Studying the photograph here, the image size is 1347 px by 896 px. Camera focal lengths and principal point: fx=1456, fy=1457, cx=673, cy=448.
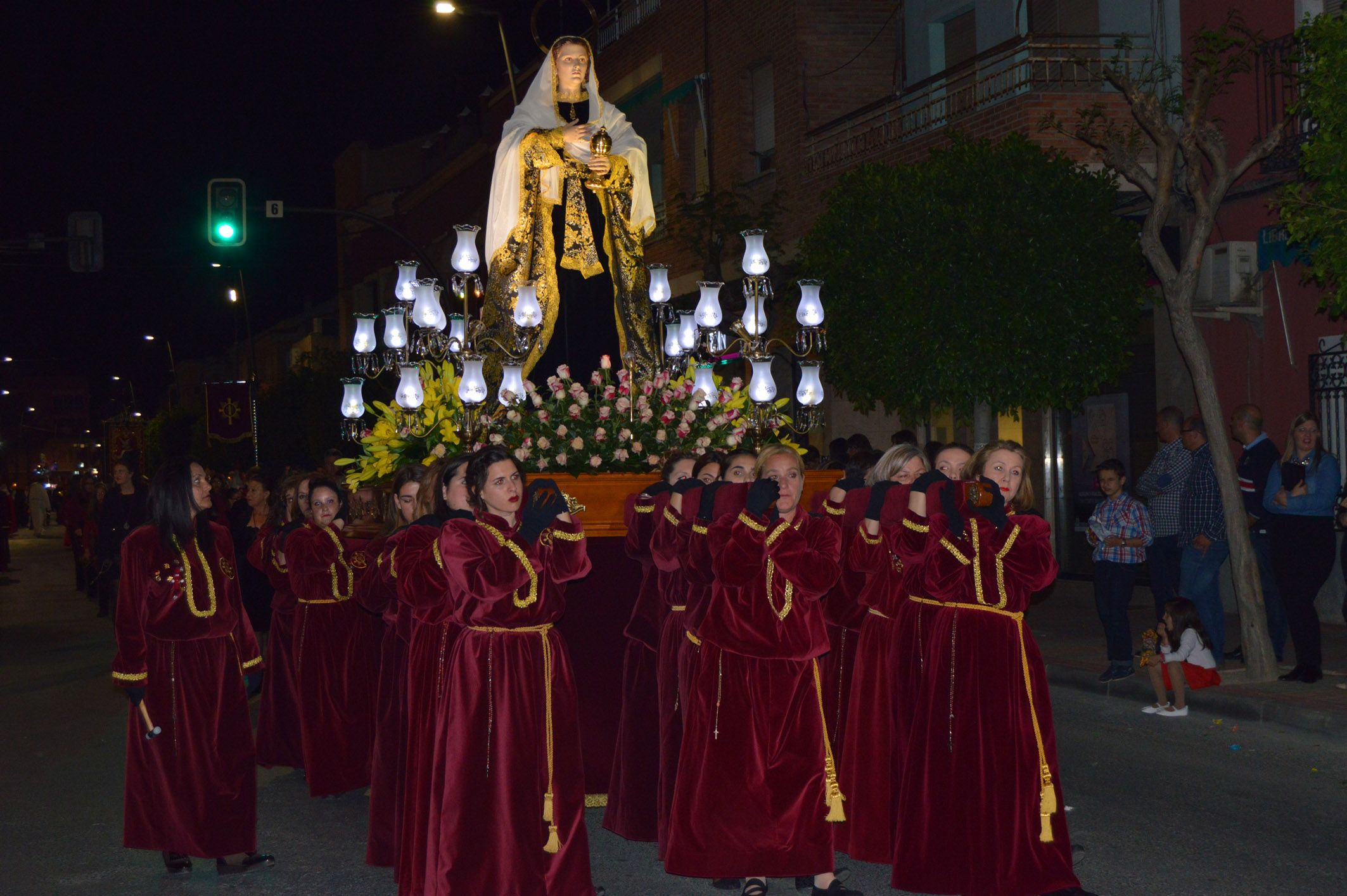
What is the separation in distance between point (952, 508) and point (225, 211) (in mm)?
15315

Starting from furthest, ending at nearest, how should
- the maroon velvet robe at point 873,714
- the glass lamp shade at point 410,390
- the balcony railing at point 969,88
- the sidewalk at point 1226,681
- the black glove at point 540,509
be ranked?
the balcony railing at point 969,88, the sidewalk at point 1226,681, the glass lamp shade at point 410,390, the maroon velvet robe at point 873,714, the black glove at point 540,509

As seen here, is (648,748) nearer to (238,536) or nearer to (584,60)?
(584,60)

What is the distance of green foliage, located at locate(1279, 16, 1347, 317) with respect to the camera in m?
8.83

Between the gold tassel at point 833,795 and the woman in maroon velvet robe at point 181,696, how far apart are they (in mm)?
2664

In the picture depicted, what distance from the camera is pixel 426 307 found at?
8750 mm

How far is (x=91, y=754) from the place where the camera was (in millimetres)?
9555

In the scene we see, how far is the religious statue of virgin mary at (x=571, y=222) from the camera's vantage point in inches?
363

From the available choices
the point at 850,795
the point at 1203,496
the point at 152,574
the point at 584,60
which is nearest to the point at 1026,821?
the point at 850,795

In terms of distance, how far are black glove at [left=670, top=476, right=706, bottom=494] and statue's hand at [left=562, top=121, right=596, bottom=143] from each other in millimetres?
3538

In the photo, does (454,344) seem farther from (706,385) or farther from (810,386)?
(810,386)

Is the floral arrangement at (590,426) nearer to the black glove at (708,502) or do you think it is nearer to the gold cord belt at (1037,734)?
the black glove at (708,502)

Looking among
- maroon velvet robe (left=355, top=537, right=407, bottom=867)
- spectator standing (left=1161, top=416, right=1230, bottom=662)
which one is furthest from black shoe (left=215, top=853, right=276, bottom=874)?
spectator standing (left=1161, top=416, right=1230, bottom=662)

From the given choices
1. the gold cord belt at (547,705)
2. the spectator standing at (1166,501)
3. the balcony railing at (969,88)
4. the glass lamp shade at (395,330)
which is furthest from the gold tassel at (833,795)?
the balcony railing at (969,88)

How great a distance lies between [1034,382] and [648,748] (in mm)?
7933
